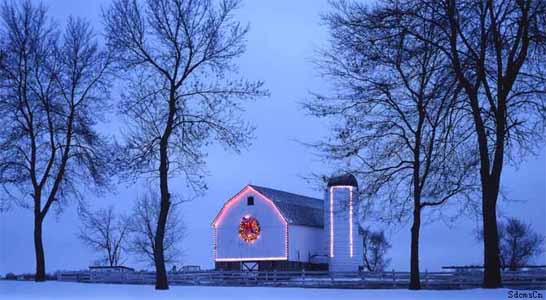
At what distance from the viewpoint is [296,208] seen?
59844 mm

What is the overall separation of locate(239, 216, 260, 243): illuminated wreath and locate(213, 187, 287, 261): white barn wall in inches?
11.6

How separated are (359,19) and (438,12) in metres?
2.81

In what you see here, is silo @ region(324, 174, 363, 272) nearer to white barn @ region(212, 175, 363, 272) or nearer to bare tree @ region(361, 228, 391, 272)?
white barn @ region(212, 175, 363, 272)

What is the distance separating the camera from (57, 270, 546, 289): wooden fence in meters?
33.3

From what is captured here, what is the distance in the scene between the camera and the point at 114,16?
30.0m

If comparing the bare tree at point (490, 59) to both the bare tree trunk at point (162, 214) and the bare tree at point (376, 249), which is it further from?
the bare tree at point (376, 249)

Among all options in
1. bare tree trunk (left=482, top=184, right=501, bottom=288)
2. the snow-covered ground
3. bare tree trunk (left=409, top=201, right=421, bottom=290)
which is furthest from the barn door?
bare tree trunk (left=482, top=184, right=501, bottom=288)

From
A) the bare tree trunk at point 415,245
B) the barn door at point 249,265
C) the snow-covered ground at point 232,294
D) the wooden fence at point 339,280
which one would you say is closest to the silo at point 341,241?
the barn door at point 249,265

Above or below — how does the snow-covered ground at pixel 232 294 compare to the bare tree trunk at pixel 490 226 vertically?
below

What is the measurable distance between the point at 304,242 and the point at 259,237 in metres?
4.00

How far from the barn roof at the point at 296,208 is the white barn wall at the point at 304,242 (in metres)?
0.50

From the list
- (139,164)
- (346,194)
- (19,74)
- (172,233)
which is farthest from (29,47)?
(172,233)

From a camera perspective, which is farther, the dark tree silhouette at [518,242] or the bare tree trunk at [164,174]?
the dark tree silhouette at [518,242]

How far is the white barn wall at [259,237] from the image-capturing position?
185 ft
